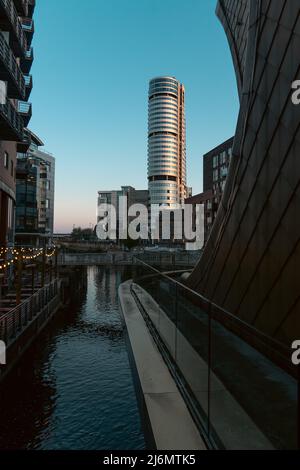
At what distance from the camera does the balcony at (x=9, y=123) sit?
76.2 feet

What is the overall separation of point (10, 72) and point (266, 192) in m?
21.1

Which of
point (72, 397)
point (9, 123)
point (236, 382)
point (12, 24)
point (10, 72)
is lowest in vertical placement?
point (72, 397)

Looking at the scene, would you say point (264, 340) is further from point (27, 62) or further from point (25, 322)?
point (27, 62)

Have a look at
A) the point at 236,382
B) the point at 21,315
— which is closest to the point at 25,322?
the point at 21,315

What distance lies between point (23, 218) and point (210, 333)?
86134 mm

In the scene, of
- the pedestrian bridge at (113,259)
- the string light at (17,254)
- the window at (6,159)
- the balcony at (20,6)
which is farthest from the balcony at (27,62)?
the pedestrian bridge at (113,259)

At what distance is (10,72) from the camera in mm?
25578

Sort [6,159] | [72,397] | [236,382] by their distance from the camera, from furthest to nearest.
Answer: [6,159] → [72,397] → [236,382]

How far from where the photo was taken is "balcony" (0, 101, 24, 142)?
23230 millimetres

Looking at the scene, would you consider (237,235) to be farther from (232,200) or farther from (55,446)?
(55,446)

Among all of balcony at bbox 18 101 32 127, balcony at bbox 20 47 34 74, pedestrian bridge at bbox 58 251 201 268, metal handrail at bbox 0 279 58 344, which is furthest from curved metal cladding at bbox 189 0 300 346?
balcony at bbox 20 47 34 74

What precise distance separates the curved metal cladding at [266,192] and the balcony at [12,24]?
660 inches

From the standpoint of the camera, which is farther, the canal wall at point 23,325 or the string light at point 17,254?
the string light at point 17,254

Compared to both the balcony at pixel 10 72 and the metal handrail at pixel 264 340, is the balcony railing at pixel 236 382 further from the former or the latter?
the balcony at pixel 10 72
